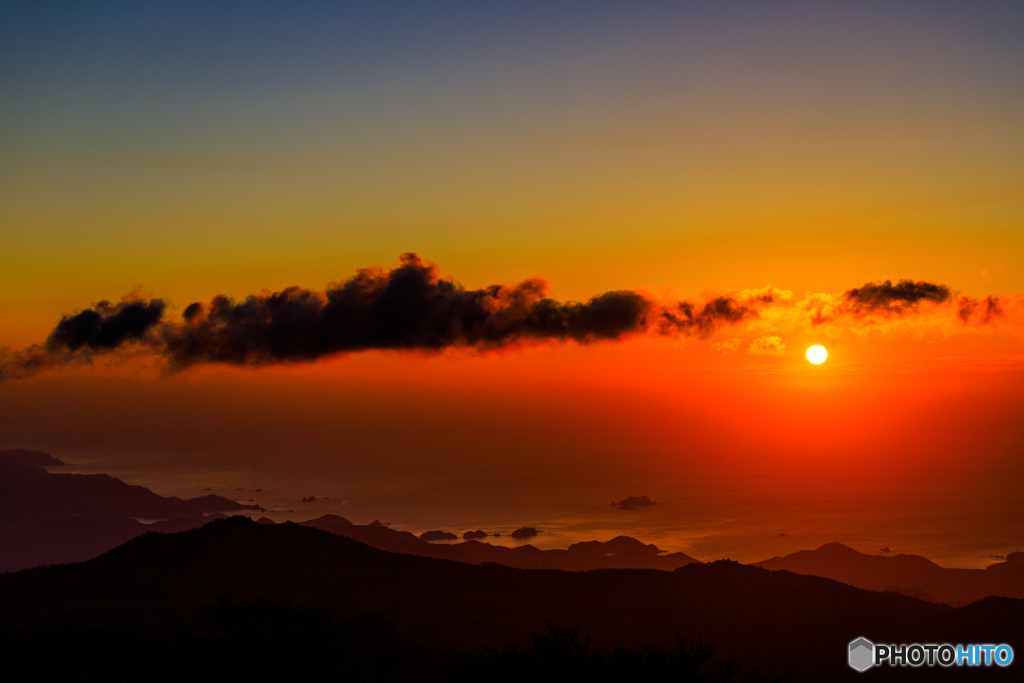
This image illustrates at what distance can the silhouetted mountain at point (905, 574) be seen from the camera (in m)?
79.6

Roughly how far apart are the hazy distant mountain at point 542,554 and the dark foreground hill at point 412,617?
47.6m

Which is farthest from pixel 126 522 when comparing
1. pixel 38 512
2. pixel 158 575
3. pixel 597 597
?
pixel 597 597

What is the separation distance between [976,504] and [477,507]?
112879mm

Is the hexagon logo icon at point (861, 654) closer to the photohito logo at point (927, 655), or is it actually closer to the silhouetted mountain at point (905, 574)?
the photohito logo at point (927, 655)

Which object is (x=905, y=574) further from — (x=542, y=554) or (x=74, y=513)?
(x=74, y=513)

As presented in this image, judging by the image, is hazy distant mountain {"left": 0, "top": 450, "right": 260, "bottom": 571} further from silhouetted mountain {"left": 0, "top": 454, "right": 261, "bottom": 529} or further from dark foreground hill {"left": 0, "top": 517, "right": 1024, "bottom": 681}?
dark foreground hill {"left": 0, "top": 517, "right": 1024, "bottom": 681}

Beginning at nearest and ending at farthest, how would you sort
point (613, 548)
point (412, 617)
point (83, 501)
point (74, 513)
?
point (412, 617) < point (613, 548) < point (74, 513) < point (83, 501)

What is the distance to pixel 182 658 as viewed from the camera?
1916cm

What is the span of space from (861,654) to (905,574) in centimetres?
6450

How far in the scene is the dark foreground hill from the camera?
63.9 ft

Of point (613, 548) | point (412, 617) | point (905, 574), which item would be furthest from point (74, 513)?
point (412, 617)

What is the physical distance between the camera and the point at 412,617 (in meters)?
32.1

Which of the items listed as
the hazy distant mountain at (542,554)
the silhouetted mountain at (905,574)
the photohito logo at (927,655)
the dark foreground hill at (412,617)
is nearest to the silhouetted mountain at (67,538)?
the hazy distant mountain at (542,554)

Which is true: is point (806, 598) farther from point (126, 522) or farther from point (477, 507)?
point (477, 507)
